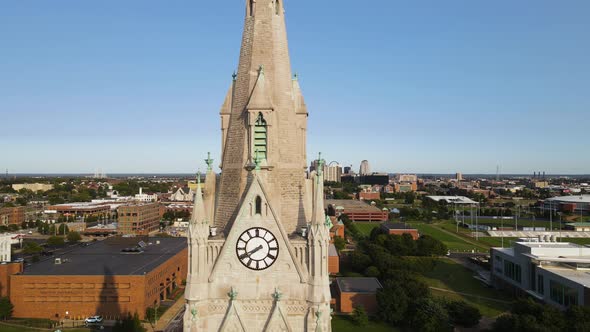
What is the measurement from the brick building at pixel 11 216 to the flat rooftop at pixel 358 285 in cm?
15092

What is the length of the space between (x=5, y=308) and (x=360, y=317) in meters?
56.3

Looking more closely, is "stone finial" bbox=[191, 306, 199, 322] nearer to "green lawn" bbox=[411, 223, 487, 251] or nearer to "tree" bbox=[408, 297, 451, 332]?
"tree" bbox=[408, 297, 451, 332]

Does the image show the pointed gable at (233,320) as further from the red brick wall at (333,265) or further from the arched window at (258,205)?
the red brick wall at (333,265)

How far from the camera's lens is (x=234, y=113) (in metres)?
21.0

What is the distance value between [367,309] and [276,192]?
59835mm

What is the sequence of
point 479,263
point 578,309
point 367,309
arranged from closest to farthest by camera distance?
point 578,309 < point 367,309 < point 479,263

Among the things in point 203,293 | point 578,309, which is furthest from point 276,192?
point 578,309

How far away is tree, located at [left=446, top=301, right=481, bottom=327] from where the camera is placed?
6359 cm

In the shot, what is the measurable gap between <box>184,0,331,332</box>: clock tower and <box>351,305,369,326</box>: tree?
51.1 meters

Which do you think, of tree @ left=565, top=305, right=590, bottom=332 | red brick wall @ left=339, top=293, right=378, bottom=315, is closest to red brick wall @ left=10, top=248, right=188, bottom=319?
red brick wall @ left=339, top=293, right=378, bottom=315

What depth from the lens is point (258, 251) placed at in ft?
64.1

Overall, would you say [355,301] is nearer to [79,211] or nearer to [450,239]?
[450,239]

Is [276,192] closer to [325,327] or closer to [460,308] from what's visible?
[325,327]

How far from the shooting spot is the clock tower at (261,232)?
19.2 metres
